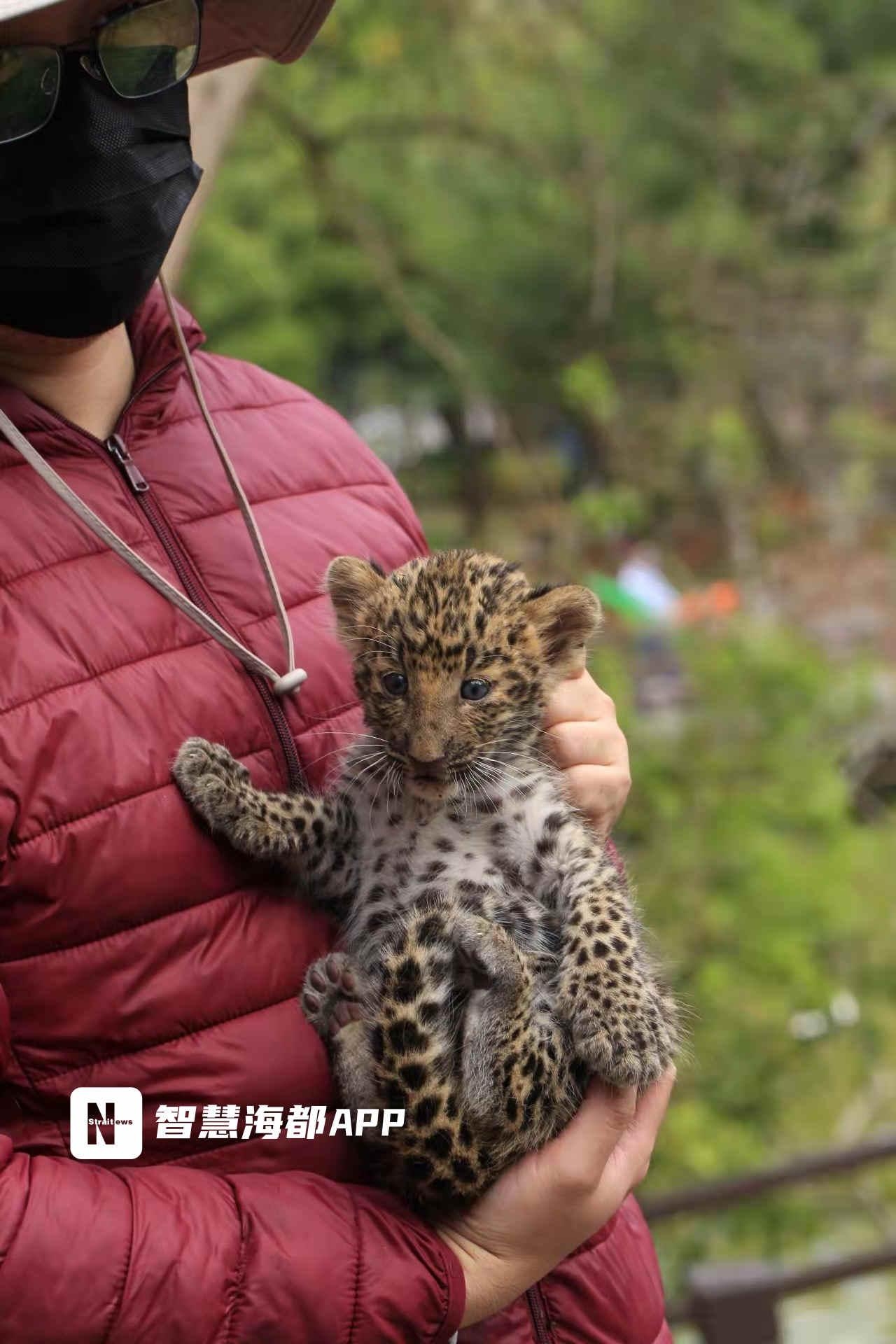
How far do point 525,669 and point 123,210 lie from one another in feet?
4.17

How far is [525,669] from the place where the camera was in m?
3.40

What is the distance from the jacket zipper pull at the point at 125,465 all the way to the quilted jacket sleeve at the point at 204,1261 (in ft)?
3.18

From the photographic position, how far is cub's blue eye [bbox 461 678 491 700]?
3.32m

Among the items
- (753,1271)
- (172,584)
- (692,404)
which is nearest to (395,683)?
(172,584)

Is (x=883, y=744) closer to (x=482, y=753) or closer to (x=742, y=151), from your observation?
(x=742, y=151)

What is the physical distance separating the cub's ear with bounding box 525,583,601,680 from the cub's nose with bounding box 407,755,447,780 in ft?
1.36

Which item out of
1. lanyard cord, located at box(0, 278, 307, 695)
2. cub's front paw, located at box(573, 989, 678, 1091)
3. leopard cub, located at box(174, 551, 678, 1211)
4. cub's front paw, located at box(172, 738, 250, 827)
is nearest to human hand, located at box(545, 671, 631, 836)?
leopard cub, located at box(174, 551, 678, 1211)

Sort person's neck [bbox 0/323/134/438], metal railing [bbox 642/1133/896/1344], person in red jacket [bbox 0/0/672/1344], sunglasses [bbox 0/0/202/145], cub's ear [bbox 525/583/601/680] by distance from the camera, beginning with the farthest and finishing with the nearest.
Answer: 1. metal railing [bbox 642/1133/896/1344]
2. cub's ear [bbox 525/583/601/680]
3. person's neck [bbox 0/323/134/438]
4. sunglasses [bbox 0/0/202/145]
5. person in red jacket [bbox 0/0/672/1344]

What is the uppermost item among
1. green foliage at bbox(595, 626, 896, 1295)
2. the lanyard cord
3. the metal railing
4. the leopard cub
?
the lanyard cord

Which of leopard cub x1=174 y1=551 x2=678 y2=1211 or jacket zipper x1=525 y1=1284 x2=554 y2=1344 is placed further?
jacket zipper x1=525 y1=1284 x2=554 y2=1344

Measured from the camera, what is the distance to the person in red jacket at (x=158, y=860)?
7.54 feet

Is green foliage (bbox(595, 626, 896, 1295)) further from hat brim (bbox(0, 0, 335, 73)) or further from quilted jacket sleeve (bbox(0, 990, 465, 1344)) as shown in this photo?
quilted jacket sleeve (bbox(0, 990, 465, 1344))

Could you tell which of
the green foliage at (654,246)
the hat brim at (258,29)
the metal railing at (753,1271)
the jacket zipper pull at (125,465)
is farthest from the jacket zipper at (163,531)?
the green foliage at (654,246)

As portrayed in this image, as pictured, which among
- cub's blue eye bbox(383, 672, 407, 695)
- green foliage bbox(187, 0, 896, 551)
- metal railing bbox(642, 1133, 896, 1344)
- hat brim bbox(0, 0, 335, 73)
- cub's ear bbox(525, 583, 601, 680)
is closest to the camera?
hat brim bbox(0, 0, 335, 73)
